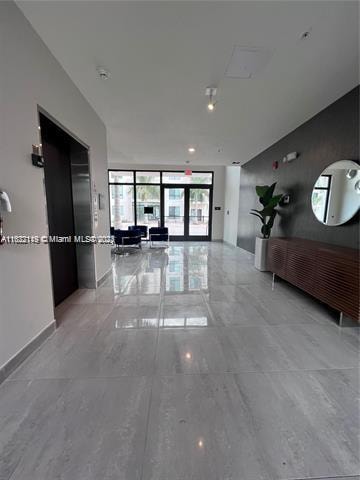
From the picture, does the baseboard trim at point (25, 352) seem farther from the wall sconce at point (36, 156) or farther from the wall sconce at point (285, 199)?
the wall sconce at point (285, 199)

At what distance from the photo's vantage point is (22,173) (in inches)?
71.8

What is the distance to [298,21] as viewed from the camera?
6.03 ft

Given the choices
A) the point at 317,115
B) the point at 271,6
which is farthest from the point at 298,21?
the point at 317,115

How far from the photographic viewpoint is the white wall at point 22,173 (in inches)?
64.1

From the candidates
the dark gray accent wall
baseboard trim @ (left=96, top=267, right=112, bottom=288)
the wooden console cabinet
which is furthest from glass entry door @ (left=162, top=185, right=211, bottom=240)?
the wooden console cabinet

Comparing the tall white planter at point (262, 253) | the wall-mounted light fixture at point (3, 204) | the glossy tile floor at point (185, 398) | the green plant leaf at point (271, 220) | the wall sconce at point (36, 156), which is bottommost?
the glossy tile floor at point (185, 398)

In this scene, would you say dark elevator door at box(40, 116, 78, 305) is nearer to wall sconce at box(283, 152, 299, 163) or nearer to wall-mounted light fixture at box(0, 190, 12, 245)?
wall-mounted light fixture at box(0, 190, 12, 245)

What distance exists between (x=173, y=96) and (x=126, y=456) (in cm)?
373

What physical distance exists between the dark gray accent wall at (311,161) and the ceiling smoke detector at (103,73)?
10.3ft

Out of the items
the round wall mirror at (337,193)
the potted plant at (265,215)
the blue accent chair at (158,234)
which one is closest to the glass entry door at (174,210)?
the blue accent chair at (158,234)

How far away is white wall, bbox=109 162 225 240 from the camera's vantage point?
8.46 meters

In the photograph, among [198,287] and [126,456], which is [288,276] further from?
[126,456]

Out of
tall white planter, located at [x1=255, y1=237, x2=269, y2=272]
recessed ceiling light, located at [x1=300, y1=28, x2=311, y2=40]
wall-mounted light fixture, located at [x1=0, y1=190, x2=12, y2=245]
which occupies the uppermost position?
recessed ceiling light, located at [x1=300, y1=28, x2=311, y2=40]

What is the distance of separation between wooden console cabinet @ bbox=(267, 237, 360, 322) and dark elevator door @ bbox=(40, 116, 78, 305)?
136 inches
